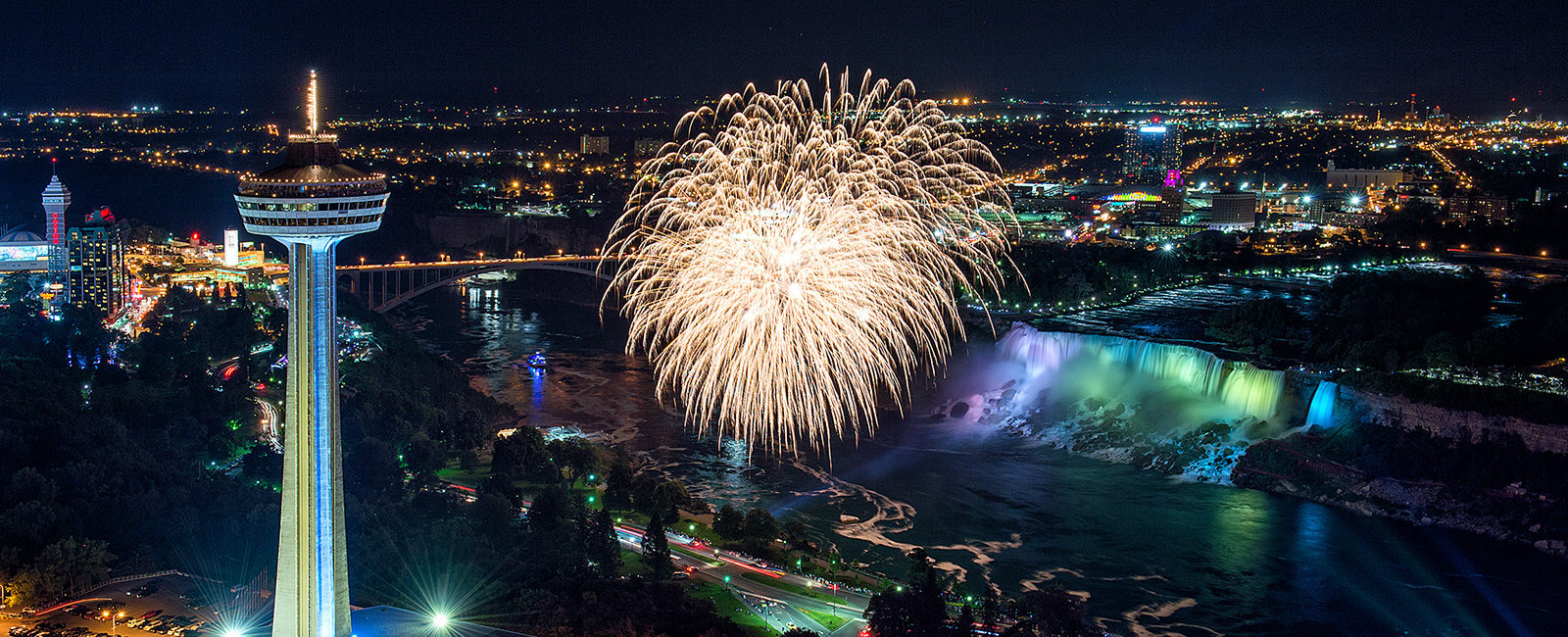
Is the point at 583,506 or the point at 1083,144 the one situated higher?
the point at 1083,144

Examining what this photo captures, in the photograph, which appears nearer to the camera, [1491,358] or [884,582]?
[884,582]

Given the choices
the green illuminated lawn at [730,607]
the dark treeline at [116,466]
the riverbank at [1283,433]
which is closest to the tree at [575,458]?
the dark treeline at [116,466]

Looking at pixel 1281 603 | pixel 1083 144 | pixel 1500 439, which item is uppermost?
pixel 1083 144

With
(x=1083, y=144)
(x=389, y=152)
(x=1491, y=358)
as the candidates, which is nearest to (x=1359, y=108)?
(x=1083, y=144)

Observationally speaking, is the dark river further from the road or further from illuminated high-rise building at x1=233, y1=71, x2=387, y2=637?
illuminated high-rise building at x1=233, y1=71, x2=387, y2=637

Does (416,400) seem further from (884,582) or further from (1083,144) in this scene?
(1083,144)

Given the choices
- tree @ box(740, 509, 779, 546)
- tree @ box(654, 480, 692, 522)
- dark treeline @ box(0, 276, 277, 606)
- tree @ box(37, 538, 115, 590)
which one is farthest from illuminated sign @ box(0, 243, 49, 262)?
tree @ box(740, 509, 779, 546)
